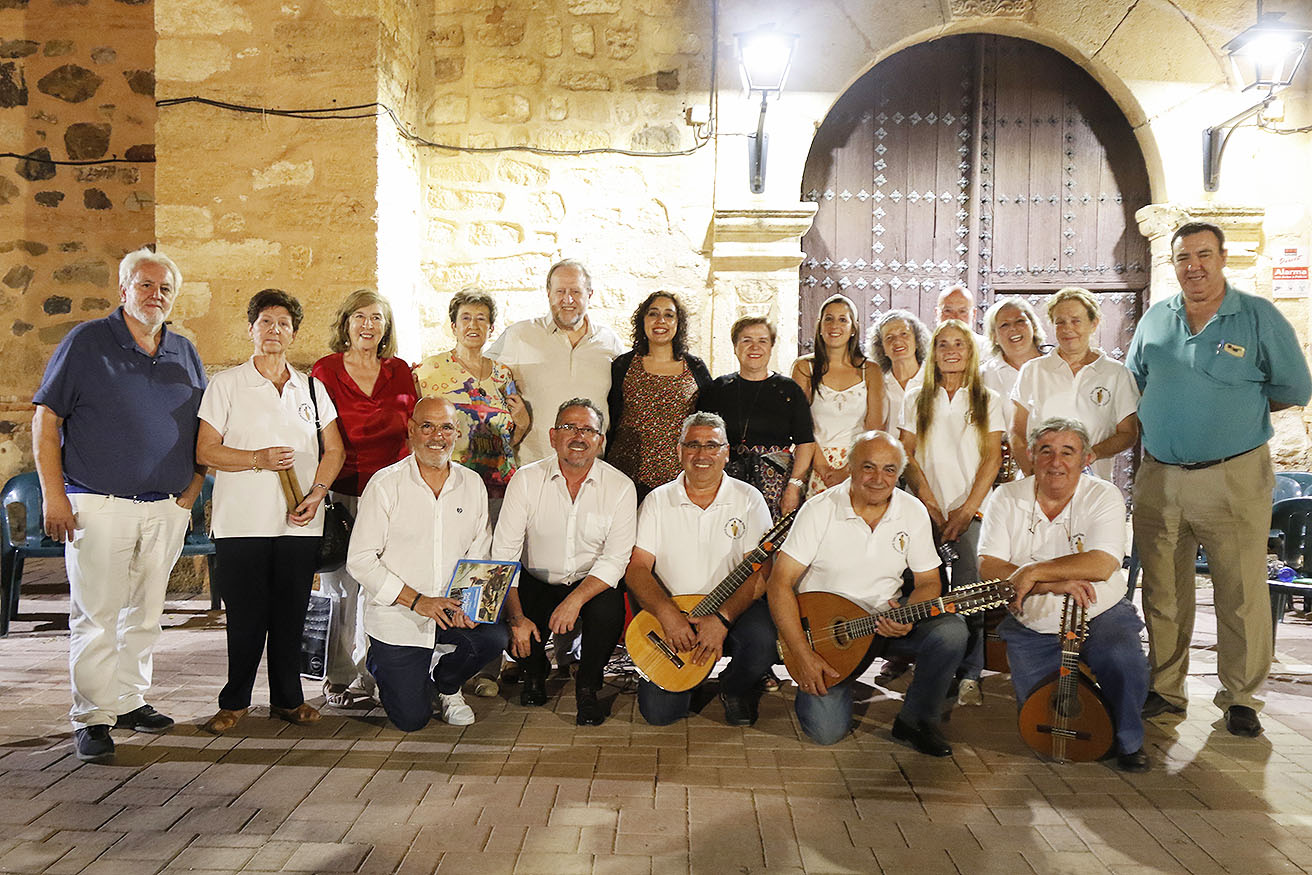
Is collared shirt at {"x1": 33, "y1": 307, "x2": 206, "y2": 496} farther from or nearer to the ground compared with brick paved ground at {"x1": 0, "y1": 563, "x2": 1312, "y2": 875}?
farther from the ground

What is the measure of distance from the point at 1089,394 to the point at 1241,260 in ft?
9.30

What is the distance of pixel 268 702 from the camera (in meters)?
3.72

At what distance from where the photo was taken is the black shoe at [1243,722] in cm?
341

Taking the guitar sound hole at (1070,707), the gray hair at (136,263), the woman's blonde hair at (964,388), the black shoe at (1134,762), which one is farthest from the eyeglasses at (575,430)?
the black shoe at (1134,762)

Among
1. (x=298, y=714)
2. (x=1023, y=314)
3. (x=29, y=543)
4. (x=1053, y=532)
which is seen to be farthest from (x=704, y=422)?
(x=29, y=543)

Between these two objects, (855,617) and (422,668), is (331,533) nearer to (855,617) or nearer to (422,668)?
(422,668)

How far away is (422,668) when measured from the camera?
136 inches

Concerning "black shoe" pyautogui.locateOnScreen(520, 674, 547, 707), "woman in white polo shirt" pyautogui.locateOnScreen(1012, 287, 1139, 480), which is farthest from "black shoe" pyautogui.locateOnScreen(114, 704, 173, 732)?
"woman in white polo shirt" pyautogui.locateOnScreen(1012, 287, 1139, 480)

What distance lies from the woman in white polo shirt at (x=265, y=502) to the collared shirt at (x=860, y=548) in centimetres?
173

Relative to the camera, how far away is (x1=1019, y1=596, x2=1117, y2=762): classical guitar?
123 inches

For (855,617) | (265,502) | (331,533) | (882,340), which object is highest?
(882,340)

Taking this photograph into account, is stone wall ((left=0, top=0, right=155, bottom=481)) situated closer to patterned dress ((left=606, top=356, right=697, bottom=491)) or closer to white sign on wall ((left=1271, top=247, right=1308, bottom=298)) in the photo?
patterned dress ((left=606, top=356, right=697, bottom=491))

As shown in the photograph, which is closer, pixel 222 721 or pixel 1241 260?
pixel 222 721

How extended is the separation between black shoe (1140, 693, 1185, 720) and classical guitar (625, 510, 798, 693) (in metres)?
1.48
